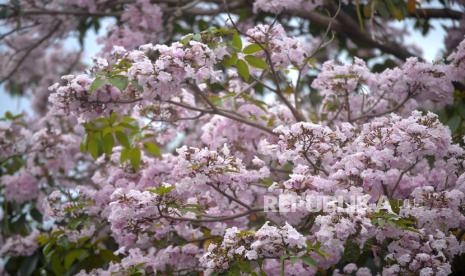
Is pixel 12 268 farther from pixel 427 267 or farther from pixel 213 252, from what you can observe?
pixel 427 267

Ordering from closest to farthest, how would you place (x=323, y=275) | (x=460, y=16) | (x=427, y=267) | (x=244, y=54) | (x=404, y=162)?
(x=427, y=267)
(x=404, y=162)
(x=244, y=54)
(x=323, y=275)
(x=460, y=16)

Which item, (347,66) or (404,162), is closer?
(404,162)

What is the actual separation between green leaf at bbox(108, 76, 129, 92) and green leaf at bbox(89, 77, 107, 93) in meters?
0.03

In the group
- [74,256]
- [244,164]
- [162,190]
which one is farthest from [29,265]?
[162,190]

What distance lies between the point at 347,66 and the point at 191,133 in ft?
8.37

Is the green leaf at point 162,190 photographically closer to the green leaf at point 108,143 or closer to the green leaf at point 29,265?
the green leaf at point 108,143

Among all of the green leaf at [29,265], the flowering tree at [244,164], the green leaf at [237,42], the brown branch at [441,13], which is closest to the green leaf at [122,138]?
the flowering tree at [244,164]

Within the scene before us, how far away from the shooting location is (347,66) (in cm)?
307

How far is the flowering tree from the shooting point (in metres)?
2.19

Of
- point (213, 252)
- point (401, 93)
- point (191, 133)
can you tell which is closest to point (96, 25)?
point (191, 133)

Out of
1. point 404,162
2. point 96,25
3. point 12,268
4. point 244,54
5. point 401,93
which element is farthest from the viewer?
point 96,25

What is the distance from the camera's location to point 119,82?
2361mm

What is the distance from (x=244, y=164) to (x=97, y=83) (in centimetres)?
91

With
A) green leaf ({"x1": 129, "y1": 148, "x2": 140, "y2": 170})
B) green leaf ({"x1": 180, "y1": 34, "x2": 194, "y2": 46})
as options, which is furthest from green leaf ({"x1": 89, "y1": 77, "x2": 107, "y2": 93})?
green leaf ({"x1": 129, "y1": 148, "x2": 140, "y2": 170})
